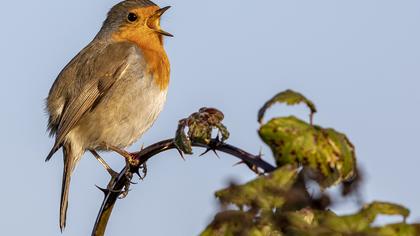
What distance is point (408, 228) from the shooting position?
127 cm

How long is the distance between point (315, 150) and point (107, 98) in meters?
4.46

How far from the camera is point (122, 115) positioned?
18.3ft

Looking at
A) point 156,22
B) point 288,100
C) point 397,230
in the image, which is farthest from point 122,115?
point 397,230

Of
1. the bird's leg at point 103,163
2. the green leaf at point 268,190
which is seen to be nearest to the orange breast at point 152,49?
the bird's leg at point 103,163

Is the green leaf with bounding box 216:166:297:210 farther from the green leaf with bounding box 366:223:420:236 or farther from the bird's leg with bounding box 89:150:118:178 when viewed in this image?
the bird's leg with bounding box 89:150:118:178

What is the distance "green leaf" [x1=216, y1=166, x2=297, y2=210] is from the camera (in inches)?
51.0

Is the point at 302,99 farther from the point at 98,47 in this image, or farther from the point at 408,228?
the point at 98,47

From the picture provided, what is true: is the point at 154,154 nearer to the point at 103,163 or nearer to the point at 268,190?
the point at 268,190

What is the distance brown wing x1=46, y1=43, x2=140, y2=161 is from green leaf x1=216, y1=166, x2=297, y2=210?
4.31 meters

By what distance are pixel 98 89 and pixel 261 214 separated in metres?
4.53

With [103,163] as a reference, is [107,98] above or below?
above

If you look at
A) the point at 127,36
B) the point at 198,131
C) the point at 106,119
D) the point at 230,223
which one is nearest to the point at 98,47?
the point at 127,36

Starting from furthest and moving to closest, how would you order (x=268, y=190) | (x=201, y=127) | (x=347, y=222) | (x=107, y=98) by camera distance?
1. (x=107, y=98)
2. (x=201, y=127)
3. (x=268, y=190)
4. (x=347, y=222)

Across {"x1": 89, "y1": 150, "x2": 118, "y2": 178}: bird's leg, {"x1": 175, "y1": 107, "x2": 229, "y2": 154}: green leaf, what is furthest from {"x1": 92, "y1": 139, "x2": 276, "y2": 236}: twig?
{"x1": 89, "y1": 150, "x2": 118, "y2": 178}: bird's leg
